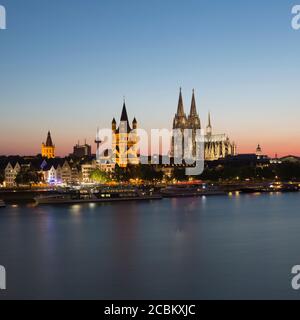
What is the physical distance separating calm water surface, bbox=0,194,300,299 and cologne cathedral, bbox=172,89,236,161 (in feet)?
160

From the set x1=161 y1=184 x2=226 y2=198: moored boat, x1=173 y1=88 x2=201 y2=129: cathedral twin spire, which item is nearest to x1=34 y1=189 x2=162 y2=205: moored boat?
x1=161 y1=184 x2=226 y2=198: moored boat

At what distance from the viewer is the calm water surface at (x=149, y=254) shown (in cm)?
1246

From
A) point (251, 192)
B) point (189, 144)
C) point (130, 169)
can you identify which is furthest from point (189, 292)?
point (189, 144)

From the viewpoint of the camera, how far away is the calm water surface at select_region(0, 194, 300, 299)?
40.9ft

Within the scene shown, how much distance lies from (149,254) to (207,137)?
7438cm

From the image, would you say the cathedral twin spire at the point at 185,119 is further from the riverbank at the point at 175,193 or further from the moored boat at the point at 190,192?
the moored boat at the point at 190,192

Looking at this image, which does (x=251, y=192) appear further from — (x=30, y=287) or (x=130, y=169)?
(x=30, y=287)

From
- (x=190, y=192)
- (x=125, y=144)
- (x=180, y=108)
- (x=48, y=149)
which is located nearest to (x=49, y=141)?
(x=48, y=149)

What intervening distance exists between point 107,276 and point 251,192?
3718 cm

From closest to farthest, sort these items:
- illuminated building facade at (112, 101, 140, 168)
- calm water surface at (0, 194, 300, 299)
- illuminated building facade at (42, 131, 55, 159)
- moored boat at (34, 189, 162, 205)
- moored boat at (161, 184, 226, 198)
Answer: calm water surface at (0, 194, 300, 299)
moored boat at (34, 189, 162, 205)
moored boat at (161, 184, 226, 198)
illuminated building facade at (112, 101, 140, 168)
illuminated building facade at (42, 131, 55, 159)

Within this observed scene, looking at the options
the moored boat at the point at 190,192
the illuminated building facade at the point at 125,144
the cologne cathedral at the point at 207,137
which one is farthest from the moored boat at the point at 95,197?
the cologne cathedral at the point at 207,137

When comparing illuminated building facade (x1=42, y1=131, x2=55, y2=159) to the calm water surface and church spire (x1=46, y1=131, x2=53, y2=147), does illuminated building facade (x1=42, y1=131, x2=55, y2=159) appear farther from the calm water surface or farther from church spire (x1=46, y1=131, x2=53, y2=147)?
the calm water surface

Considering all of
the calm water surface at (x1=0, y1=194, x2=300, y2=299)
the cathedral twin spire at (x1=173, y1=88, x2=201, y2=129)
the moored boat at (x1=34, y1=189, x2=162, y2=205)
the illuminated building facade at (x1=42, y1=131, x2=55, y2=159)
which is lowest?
the calm water surface at (x1=0, y1=194, x2=300, y2=299)

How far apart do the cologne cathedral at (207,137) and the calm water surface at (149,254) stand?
48.7 m
